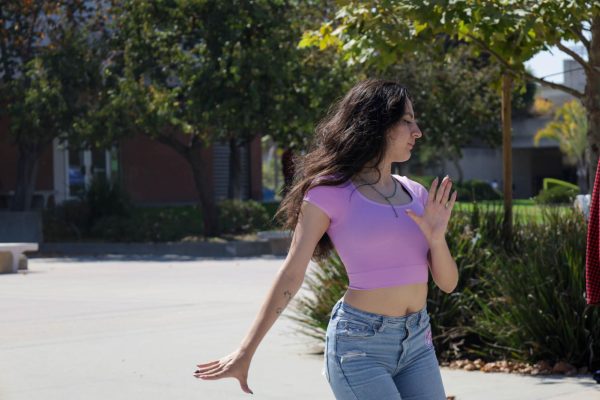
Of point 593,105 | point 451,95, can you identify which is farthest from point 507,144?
point 451,95

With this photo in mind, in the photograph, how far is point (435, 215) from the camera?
3854mm

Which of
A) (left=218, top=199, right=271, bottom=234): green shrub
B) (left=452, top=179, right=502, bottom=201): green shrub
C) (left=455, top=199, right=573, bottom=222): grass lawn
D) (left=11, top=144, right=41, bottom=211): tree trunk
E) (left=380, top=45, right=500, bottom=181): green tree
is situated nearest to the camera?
(left=455, top=199, right=573, bottom=222): grass lawn

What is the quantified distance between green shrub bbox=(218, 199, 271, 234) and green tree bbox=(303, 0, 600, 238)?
15243 mm

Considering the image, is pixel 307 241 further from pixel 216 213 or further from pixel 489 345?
pixel 216 213

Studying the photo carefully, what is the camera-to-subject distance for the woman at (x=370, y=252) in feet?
12.3

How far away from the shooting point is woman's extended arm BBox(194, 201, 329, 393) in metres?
3.73

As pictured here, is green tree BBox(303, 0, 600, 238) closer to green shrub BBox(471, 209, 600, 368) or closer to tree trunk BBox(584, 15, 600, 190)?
tree trunk BBox(584, 15, 600, 190)

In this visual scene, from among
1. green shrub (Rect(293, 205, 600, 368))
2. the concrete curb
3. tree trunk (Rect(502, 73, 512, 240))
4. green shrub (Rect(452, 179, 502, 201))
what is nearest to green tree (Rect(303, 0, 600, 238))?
tree trunk (Rect(502, 73, 512, 240))

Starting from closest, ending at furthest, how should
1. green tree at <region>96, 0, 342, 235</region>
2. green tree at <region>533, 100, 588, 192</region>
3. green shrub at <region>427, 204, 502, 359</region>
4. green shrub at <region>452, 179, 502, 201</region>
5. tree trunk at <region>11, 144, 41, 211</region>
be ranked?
green shrub at <region>427, 204, 502, 359</region>
green shrub at <region>452, 179, 502, 201</region>
green tree at <region>96, 0, 342, 235</region>
tree trunk at <region>11, 144, 41, 211</region>
green tree at <region>533, 100, 588, 192</region>

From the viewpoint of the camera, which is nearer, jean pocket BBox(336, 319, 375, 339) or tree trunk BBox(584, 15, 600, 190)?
jean pocket BBox(336, 319, 375, 339)

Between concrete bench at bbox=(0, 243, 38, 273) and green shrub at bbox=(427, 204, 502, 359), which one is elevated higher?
green shrub at bbox=(427, 204, 502, 359)

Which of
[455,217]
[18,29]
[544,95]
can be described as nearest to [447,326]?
[455,217]

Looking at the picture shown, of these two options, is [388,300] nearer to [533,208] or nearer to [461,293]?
[461,293]

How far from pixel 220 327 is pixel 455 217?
2935 millimetres
